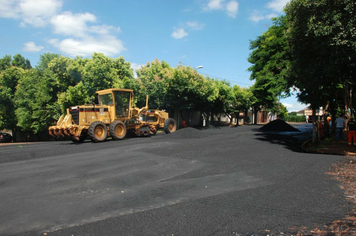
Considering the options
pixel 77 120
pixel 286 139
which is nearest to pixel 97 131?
pixel 77 120

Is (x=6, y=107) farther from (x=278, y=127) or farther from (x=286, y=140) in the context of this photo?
(x=286, y=140)

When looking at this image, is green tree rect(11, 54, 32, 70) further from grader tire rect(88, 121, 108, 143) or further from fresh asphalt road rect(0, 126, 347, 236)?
fresh asphalt road rect(0, 126, 347, 236)

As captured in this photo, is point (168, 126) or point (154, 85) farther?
point (154, 85)

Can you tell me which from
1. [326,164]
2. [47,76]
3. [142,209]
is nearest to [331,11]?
[326,164]

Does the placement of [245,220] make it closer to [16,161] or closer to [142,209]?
[142,209]

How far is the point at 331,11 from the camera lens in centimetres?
1058

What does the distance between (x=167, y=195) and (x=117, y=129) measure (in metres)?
11.8

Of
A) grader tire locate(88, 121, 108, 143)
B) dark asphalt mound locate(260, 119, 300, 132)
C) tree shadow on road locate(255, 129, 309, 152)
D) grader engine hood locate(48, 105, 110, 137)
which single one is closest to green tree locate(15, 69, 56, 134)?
grader engine hood locate(48, 105, 110, 137)

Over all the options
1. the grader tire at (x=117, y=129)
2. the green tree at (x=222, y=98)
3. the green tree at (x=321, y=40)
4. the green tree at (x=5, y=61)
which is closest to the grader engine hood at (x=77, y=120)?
the grader tire at (x=117, y=129)

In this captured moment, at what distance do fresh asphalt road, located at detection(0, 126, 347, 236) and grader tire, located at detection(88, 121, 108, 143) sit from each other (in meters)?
4.97

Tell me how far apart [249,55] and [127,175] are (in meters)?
19.1

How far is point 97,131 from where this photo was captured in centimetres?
1617

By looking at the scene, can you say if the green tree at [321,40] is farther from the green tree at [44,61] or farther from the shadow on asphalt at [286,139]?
the green tree at [44,61]

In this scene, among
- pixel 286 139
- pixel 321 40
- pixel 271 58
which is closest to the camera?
pixel 321 40
